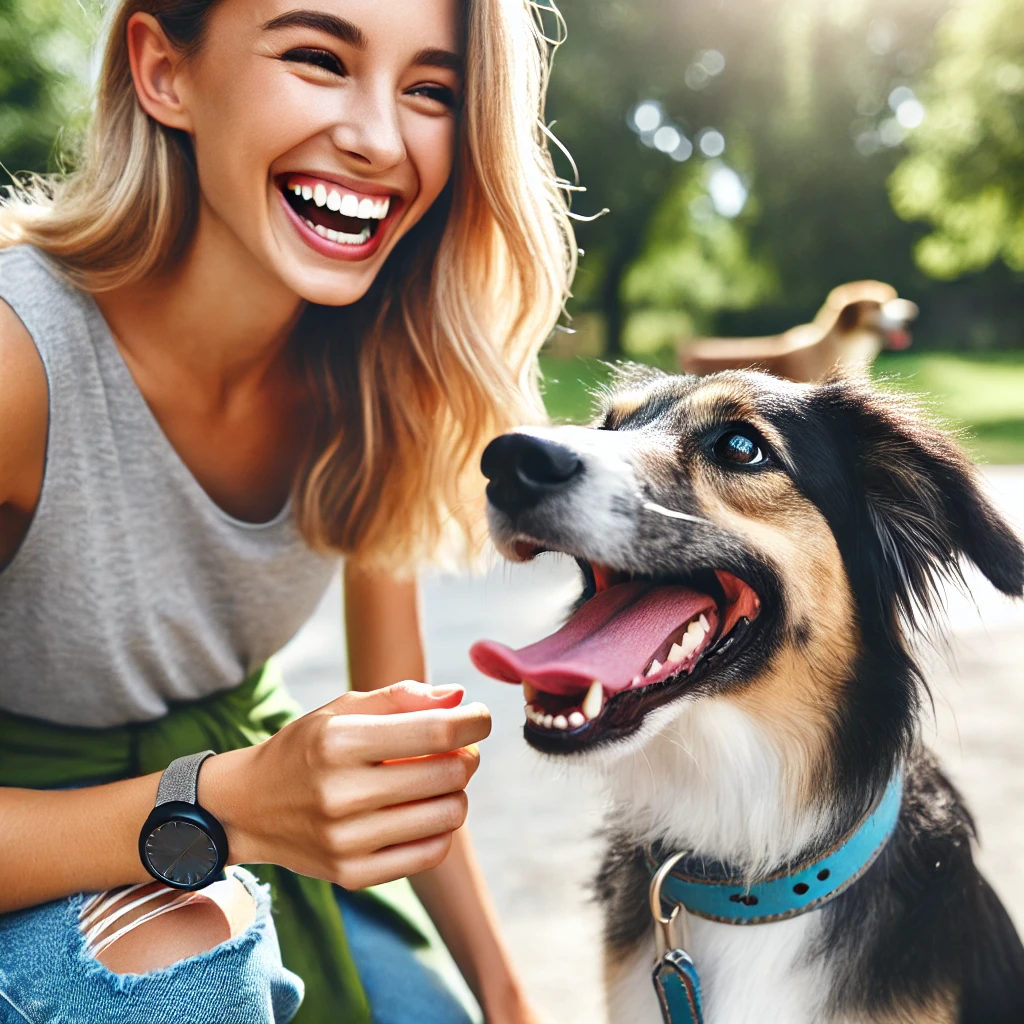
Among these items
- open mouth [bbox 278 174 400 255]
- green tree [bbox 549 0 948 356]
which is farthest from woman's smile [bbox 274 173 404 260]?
green tree [bbox 549 0 948 356]

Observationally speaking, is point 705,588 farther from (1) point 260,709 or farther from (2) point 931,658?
(1) point 260,709

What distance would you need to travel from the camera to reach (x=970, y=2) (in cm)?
1374

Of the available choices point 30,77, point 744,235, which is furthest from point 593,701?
point 744,235

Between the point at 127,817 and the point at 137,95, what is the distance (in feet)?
4.04

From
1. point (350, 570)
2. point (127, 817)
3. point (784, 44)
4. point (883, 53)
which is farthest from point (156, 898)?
point (883, 53)

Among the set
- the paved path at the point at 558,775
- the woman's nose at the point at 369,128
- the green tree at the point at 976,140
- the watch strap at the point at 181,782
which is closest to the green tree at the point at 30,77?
the paved path at the point at 558,775

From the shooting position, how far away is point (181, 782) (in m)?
1.38

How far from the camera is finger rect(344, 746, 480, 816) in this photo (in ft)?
4.11

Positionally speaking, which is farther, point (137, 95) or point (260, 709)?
point (260, 709)

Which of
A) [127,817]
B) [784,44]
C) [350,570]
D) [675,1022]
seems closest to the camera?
[127,817]

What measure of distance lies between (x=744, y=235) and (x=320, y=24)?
19.1 meters

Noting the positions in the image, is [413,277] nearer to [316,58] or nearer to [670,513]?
[316,58]

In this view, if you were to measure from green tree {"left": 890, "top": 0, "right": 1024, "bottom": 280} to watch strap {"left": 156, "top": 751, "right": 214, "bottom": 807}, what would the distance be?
13773 mm

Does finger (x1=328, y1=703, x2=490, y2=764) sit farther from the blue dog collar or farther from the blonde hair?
the blonde hair
